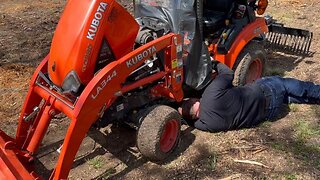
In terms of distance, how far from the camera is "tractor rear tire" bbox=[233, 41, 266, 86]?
5.31 m

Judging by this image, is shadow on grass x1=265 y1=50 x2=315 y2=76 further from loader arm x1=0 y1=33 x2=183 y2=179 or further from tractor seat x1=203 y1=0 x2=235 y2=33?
loader arm x1=0 y1=33 x2=183 y2=179

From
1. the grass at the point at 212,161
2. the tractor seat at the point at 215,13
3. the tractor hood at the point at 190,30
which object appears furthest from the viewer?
the tractor seat at the point at 215,13

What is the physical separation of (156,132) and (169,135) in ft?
1.13

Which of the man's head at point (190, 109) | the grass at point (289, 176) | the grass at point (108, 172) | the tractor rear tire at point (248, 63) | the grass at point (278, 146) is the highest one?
the tractor rear tire at point (248, 63)

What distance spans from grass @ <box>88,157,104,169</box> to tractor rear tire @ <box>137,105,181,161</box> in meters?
0.45

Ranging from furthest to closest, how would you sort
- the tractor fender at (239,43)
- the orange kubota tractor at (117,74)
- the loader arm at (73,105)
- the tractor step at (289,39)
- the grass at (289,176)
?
1. the tractor step at (289,39)
2. the tractor fender at (239,43)
3. the grass at (289,176)
4. the orange kubota tractor at (117,74)
5. the loader arm at (73,105)

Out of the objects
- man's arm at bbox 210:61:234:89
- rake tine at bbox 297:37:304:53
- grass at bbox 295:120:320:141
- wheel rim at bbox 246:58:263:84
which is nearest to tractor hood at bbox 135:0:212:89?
man's arm at bbox 210:61:234:89

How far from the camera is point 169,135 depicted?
14.3 ft

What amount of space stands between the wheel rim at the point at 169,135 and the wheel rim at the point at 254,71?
1.71m

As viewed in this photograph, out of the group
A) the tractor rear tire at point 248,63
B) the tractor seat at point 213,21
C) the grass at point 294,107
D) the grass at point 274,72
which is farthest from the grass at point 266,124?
the grass at point 274,72

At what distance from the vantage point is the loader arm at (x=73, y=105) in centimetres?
351

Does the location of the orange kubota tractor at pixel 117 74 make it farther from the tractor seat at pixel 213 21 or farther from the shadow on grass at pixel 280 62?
the shadow on grass at pixel 280 62

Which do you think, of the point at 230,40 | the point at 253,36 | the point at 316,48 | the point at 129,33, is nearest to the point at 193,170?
the point at 129,33

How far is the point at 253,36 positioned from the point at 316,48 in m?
2.47
